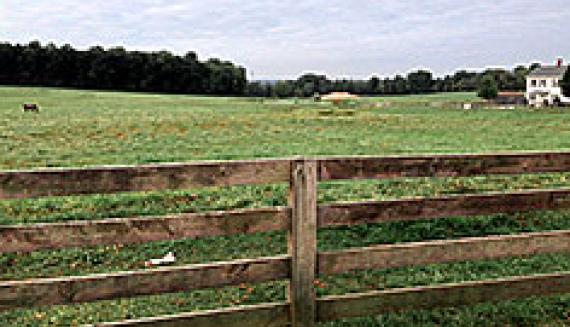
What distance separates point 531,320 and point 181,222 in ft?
10.4

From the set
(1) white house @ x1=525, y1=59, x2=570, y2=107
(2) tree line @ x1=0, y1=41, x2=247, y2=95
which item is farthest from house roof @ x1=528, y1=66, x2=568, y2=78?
(2) tree line @ x1=0, y1=41, x2=247, y2=95

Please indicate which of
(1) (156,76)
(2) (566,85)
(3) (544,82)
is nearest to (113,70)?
(1) (156,76)

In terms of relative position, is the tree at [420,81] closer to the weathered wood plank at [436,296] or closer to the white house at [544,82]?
the white house at [544,82]

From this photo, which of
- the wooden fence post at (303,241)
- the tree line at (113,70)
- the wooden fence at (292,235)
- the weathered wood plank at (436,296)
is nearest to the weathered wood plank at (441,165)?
the wooden fence at (292,235)

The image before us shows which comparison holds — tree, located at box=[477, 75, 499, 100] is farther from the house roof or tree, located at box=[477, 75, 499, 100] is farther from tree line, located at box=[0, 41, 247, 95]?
tree line, located at box=[0, 41, 247, 95]

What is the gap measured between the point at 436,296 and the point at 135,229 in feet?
7.73

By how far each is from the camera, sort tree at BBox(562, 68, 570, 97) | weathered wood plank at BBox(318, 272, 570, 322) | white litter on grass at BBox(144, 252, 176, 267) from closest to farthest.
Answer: weathered wood plank at BBox(318, 272, 570, 322) < white litter on grass at BBox(144, 252, 176, 267) < tree at BBox(562, 68, 570, 97)

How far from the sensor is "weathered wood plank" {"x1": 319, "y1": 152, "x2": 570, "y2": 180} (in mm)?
3438

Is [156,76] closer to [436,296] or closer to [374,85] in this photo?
[374,85]

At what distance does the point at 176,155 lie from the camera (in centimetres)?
1155

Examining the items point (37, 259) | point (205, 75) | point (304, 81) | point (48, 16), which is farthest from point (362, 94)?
point (37, 259)

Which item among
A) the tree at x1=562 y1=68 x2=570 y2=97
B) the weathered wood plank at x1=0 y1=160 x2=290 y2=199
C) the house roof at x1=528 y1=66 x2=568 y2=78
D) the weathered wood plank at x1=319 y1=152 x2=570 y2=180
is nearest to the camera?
the weathered wood plank at x1=0 y1=160 x2=290 y2=199

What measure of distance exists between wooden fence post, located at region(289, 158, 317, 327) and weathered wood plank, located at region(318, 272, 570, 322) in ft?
0.43

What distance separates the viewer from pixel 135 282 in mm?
3225
